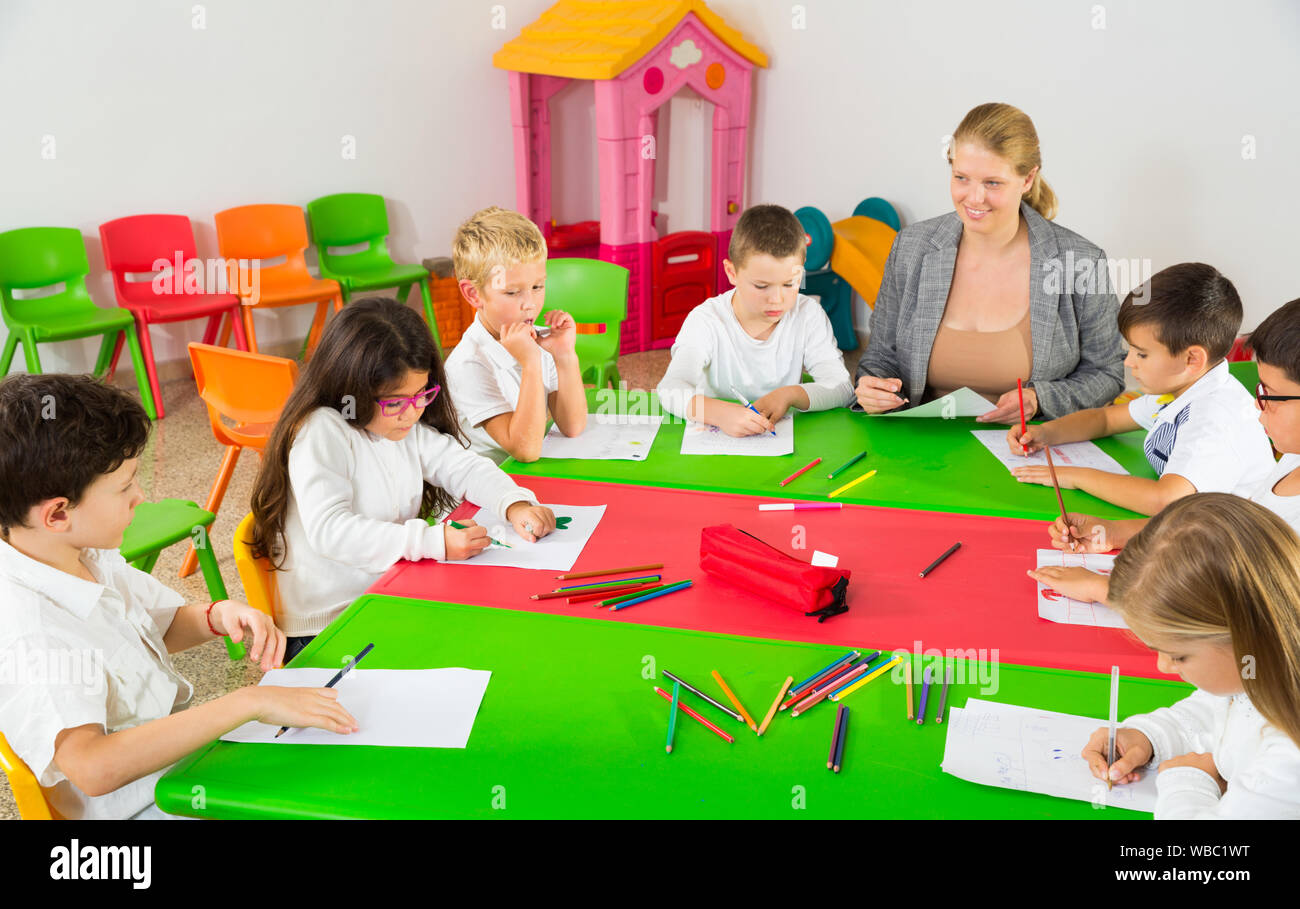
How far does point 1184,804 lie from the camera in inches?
42.4

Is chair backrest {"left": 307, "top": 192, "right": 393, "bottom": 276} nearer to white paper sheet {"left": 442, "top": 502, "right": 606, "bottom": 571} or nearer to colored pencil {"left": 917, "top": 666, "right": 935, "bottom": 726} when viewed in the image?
white paper sheet {"left": 442, "top": 502, "right": 606, "bottom": 571}

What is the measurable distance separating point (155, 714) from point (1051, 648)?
1215 mm

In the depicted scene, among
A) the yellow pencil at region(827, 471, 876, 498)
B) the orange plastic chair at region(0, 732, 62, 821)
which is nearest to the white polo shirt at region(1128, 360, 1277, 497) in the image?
the yellow pencil at region(827, 471, 876, 498)

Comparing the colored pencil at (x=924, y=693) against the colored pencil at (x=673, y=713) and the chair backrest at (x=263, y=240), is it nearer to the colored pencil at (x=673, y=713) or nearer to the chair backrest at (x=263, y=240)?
the colored pencil at (x=673, y=713)

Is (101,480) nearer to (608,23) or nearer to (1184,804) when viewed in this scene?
(1184,804)

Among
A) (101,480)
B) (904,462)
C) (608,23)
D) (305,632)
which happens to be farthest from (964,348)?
(608,23)

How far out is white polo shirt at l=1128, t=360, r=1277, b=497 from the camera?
1.79m

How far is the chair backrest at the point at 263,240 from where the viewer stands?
4.61 meters

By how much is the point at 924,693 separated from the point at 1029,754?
0.14 metres

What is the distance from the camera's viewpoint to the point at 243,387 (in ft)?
9.09

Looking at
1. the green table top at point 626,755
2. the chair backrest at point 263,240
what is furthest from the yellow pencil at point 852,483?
the chair backrest at point 263,240

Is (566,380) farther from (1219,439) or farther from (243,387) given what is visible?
(1219,439)

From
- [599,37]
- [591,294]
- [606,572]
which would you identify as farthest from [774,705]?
[599,37]

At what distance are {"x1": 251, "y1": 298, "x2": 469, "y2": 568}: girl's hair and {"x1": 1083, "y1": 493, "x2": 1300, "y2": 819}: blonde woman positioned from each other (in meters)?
1.18
